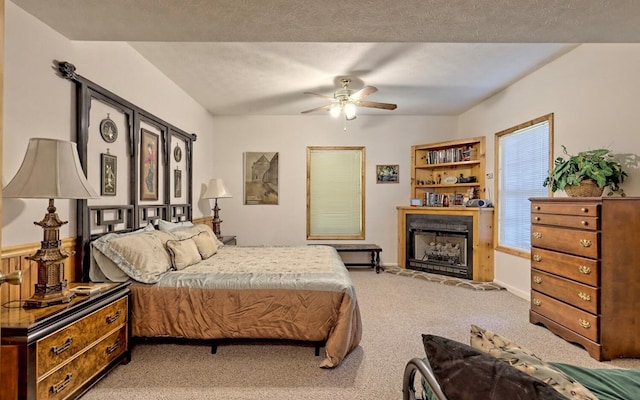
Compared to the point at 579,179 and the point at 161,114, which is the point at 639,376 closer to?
the point at 579,179

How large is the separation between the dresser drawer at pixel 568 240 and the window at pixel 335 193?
3.01 metres

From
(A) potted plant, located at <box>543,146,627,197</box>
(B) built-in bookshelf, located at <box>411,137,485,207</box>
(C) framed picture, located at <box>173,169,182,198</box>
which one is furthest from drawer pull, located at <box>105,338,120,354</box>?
(B) built-in bookshelf, located at <box>411,137,485,207</box>

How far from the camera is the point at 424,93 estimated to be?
4500mm

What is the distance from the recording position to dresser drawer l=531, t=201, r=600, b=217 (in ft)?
8.16

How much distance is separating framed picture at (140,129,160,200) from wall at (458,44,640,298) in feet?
15.0

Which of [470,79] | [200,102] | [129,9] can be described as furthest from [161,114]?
[470,79]

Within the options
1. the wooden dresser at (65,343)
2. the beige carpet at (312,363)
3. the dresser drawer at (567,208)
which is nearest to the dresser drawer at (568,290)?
the beige carpet at (312,363)

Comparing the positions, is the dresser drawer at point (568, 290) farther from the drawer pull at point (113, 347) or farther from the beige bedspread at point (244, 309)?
the drawer pull at point (113, 347)

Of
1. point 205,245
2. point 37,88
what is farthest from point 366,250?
point 37,88

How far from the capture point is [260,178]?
5680 mm

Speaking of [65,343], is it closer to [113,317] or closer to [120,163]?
[113,317]

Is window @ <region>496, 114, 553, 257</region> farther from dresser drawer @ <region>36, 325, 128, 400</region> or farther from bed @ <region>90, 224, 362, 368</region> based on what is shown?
dresser drawer @ <region>36, 325, 128, 400</region>

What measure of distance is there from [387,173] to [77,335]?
16.0 ft

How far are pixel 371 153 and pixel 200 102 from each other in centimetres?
301
